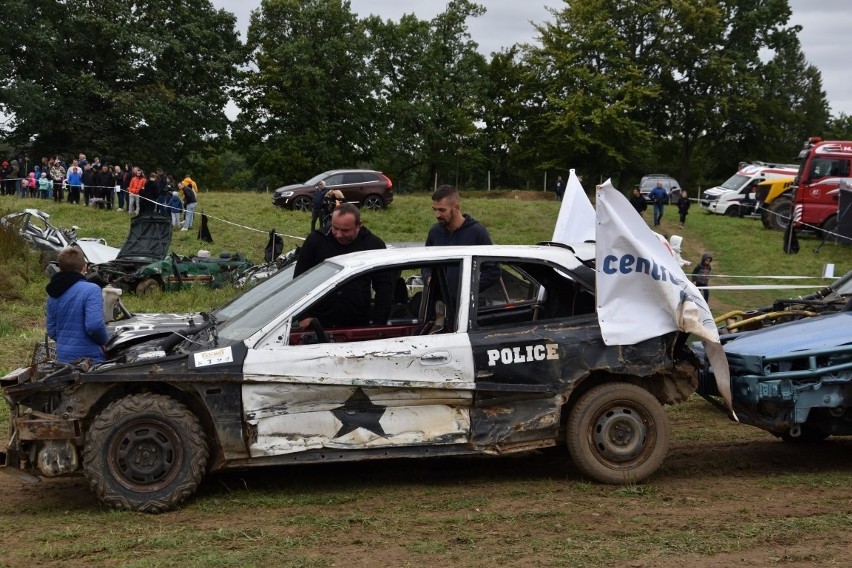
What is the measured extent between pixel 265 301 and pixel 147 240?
12855mm

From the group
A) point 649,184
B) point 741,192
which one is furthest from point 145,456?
point 649,184

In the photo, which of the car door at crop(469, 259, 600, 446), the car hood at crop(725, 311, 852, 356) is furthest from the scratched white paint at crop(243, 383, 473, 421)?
the car hood at crop(725, 311, 852, 356)

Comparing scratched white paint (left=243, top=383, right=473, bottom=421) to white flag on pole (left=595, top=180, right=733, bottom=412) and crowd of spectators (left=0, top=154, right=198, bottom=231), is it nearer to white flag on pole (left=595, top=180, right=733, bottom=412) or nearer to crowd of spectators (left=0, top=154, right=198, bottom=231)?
white flag on pole (left=595, top=180, right=733, bottom=412)

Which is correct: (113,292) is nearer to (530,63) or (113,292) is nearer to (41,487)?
(41,487)

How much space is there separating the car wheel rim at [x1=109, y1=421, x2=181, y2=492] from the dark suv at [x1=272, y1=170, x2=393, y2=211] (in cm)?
2468

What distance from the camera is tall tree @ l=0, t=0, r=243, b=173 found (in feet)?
147

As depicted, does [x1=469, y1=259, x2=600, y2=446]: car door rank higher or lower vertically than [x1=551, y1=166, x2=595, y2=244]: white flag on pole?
lower

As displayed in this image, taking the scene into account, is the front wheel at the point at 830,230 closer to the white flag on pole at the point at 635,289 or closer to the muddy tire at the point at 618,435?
the white flag on pole at the point at 635,289

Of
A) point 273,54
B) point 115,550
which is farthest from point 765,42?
point 115,550

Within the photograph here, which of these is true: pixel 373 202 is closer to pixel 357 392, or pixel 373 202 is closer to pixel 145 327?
pixel 145 327

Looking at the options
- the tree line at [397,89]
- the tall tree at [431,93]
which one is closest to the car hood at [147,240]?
the tree line at [397,89]

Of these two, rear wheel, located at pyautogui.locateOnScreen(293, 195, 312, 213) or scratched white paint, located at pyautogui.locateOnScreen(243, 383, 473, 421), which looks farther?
rear wheel, located at pyautogui.locateOnScreen(293, 195, 312, 213)

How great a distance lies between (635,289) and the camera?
22.7 ft

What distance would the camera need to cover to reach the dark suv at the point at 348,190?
31.3 meters
